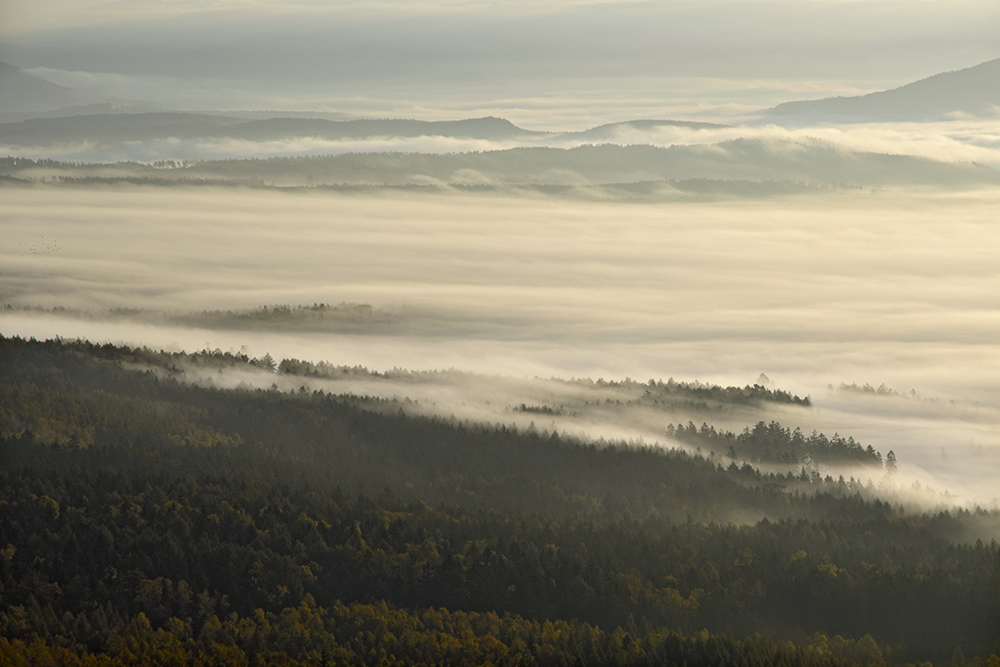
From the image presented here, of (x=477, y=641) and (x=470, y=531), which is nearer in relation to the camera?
(x=477, y=641)

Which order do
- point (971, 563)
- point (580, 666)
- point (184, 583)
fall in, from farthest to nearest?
point (971, 563) → point (184, 583) → point (580, 666)

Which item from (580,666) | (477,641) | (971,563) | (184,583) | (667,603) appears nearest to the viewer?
(580,666)

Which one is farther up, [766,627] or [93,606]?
[93,606]

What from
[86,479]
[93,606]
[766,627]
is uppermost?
[86,479]

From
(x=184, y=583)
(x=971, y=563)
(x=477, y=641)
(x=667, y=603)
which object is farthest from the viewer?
(x=971, y=563)

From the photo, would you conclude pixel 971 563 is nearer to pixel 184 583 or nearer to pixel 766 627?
pixel 766 627

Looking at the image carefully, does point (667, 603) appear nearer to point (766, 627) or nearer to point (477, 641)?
point (766, 627)

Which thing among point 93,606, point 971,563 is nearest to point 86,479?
point 93,606

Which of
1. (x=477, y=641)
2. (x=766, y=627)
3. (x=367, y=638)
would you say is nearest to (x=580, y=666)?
(x=477, y=641)

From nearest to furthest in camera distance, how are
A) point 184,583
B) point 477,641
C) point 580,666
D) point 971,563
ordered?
point 580,666 < point 477,641 < point 184,583 < point 971,563
